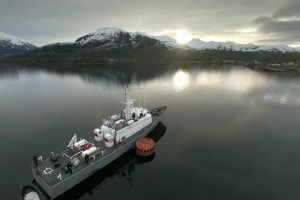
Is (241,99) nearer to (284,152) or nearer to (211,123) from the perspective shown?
(211,123)

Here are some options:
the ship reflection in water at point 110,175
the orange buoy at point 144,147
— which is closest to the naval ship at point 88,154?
the ship reflection in water at point 110,175

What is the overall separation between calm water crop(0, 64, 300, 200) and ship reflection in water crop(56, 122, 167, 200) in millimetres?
125

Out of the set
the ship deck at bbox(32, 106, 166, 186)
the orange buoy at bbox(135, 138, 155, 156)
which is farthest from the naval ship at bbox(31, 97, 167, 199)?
the orange buoy at bbox(135, 138, 155, 156)

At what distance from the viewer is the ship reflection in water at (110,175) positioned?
25.0 m

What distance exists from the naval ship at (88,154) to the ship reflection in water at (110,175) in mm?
952

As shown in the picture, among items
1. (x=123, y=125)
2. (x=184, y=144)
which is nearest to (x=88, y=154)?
(x=123, y=125)

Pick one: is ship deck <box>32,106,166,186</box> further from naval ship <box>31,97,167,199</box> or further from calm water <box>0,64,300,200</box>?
calm water <box>0,64,300,200</box>

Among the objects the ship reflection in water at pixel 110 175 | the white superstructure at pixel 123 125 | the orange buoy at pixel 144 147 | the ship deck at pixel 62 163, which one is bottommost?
the ship reflection in water at pixel 110 175

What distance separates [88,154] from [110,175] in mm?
4659

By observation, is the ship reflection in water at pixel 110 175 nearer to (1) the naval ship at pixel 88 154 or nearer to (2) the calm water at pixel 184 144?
(2) the calm water at pixel 184 144

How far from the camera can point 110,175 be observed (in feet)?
93.0

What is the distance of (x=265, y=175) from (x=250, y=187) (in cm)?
414

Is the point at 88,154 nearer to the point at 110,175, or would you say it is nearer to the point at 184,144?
the point at 110,175

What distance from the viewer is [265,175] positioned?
2773cm
